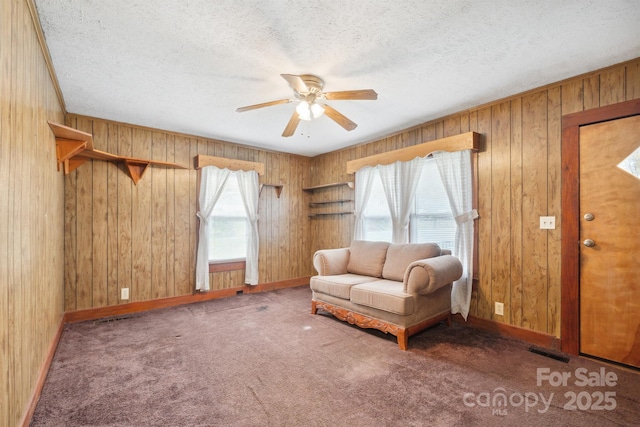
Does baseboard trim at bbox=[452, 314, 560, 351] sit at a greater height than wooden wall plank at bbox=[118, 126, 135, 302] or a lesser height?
lesser

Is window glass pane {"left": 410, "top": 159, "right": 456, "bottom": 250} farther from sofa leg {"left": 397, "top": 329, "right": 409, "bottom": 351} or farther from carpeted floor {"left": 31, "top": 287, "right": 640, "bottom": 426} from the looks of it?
sofa leg {"left": 397, "top": 329, "right": 409, "bottom": 351}

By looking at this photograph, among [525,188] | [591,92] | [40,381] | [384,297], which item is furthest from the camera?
[525,188]

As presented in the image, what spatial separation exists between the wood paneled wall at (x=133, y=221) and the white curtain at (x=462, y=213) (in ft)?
10.3

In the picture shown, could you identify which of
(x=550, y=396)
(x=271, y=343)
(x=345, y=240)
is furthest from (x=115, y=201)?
(x=550, y=396)

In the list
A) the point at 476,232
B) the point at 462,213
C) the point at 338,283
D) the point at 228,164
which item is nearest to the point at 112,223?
the point at 228,164

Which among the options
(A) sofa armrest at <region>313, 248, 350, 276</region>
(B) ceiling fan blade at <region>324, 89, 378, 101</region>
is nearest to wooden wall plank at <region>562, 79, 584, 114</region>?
(B) ceiling fan blade at <region>324, 89, 378, 101</region>

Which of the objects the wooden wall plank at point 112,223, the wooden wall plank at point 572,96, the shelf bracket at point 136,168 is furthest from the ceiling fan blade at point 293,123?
the wooden wall plank at point 572,96

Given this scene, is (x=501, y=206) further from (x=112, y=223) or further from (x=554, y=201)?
(x=112, y=223)

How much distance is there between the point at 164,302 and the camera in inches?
159

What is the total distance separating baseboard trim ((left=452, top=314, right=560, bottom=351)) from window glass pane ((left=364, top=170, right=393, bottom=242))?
1485mm

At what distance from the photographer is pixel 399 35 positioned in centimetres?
202

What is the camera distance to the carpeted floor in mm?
1781

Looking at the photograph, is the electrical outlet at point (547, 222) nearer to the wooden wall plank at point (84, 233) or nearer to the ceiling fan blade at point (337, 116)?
the ceiling fan blade at point (337, 116)

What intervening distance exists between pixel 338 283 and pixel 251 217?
2.13 m
